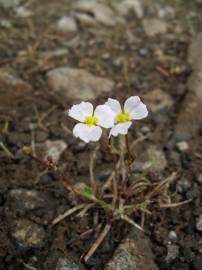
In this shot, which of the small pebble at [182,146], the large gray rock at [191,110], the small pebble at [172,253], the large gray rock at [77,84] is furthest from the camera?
the large gray rock at [77,84]

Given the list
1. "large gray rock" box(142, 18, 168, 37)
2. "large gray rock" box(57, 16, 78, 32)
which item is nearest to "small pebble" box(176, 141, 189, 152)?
"large gray rock" box(142, 18, 168, 37)

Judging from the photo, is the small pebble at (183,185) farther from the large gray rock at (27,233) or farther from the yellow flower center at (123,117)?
the large gray rock at (27,233)

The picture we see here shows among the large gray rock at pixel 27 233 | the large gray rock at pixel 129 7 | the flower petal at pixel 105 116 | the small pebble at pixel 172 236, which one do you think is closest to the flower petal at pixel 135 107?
the flower petal at pixel 105 116

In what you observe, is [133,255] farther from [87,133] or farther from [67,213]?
[87,133]

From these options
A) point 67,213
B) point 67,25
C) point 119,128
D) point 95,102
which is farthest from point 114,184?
point 67,25

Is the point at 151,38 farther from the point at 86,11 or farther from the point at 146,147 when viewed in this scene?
the point at 146,147

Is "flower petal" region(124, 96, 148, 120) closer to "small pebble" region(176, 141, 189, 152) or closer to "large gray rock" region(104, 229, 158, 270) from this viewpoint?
"large gray rock" region(104, 229, 158, 270)

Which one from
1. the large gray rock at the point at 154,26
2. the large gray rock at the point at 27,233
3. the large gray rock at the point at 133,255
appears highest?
the large gray rock at the point at 154,26
